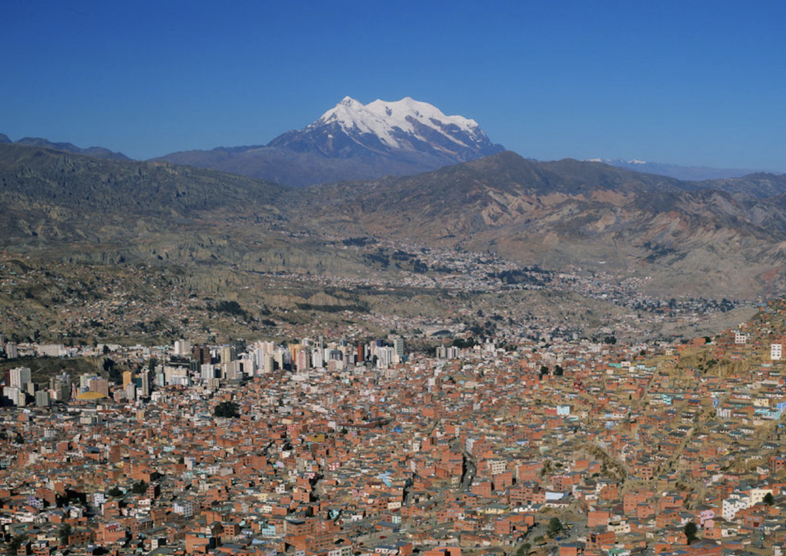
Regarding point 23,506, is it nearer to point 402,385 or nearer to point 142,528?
point 142,528

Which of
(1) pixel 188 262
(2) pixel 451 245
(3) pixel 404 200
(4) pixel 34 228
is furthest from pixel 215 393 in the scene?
(3) pixel 404 200

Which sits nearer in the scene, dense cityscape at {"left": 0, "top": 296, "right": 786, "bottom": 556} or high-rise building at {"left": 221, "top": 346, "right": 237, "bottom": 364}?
dense cityscape at {"left": 0, "top": 296, "right": 786, "bottom": 556}

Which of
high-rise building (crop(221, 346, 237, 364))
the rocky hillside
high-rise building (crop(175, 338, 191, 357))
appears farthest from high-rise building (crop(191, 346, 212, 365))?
the rocky hillside

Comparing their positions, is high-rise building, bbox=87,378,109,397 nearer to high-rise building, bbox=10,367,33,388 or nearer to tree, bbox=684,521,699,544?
high-rise building, bbox=10,367,33,388

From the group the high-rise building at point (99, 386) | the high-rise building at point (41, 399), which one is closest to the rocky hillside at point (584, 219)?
the high-rise building at point (99, 386)

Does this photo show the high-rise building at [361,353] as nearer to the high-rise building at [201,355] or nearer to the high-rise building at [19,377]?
the high-rise building at [201,355]

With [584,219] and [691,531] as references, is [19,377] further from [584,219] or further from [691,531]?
[584,219]

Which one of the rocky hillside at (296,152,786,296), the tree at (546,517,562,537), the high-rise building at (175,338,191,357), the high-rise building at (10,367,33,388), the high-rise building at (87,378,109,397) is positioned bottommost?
the tree at (546,517,562,537)
